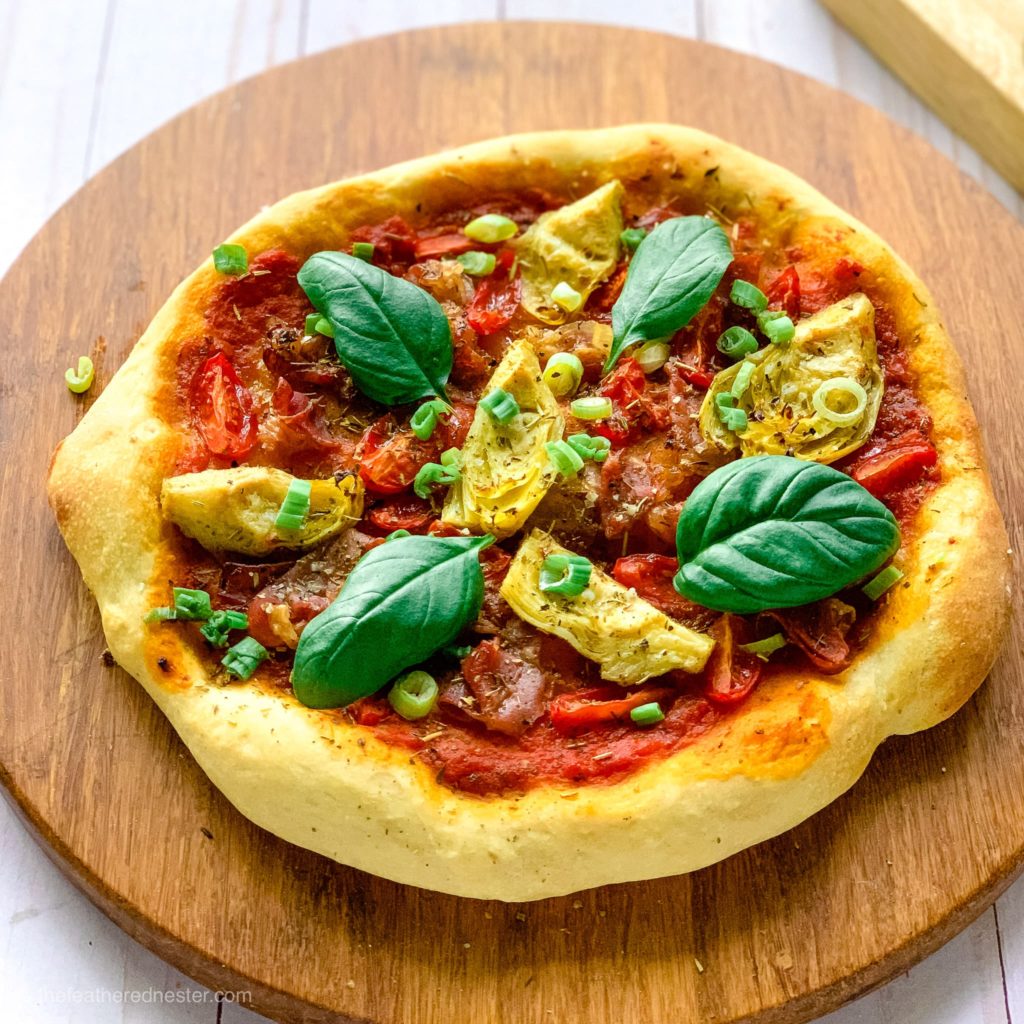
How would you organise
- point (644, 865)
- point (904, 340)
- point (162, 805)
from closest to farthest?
point (644, 865), point (162, 805), point (904, 340)

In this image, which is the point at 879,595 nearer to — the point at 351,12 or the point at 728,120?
the point at 728,120

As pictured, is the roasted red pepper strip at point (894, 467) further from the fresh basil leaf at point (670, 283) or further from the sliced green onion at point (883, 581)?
the fresh basil leaf at point (670, 283)

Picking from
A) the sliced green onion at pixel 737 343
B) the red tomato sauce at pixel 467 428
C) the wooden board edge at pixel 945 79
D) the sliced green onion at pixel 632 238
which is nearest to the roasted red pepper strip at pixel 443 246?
the red tomato sauce at pixel 467 428

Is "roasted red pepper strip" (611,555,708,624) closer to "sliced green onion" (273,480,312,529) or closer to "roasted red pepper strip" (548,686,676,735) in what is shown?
"roasted red pepper strip" (548,686,676,735)

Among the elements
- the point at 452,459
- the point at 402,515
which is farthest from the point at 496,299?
the point at 402,515

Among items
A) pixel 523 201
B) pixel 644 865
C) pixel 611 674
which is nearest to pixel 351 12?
pixel 523 201

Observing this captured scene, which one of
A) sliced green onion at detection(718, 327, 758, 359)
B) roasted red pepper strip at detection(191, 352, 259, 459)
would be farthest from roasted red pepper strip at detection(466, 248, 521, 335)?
roasted red pepper strip at detection(191, 352, 259, 459)
